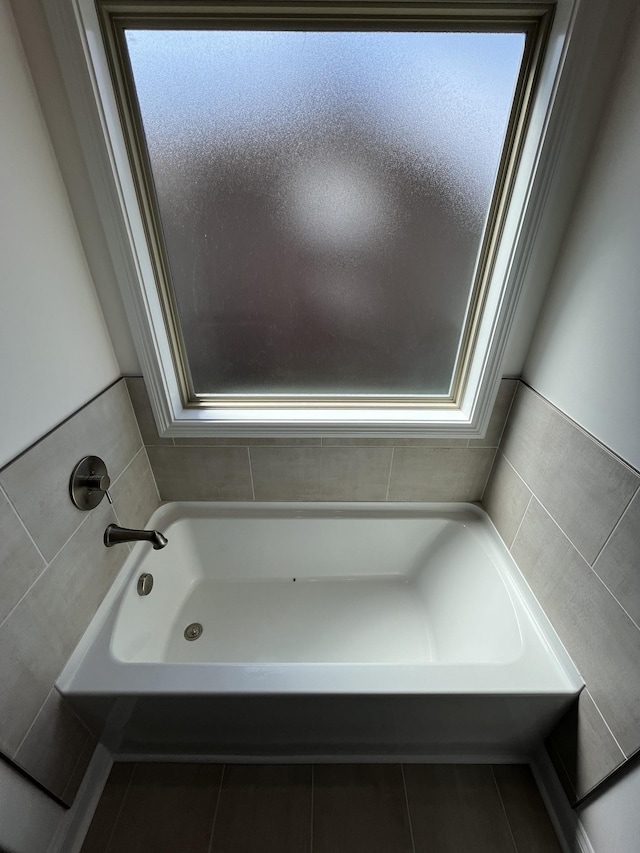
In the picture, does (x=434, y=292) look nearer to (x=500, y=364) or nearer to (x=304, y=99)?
(x=500, y=364)

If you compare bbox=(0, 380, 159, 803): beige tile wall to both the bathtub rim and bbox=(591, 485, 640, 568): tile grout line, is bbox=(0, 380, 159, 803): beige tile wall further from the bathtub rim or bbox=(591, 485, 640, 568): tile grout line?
bbox=(591, 485, 640, 568): tile grout line

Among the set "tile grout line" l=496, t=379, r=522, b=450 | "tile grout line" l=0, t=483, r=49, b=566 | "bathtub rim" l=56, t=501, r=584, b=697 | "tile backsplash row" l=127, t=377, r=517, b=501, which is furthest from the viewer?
"tile backsplash row" l=127, t=377, r=517, b=501

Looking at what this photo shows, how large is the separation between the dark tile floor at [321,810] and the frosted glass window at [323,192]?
4.08 feet

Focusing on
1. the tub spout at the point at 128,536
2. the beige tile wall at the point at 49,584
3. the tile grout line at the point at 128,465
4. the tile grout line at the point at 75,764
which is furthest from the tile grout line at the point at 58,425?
the tile grout line at the point at 75,764

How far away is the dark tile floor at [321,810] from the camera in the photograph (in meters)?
1.01

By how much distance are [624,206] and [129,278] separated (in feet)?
4.16

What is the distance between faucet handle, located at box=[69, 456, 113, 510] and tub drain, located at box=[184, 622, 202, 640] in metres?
0.68

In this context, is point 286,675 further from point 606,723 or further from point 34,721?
point 606,723

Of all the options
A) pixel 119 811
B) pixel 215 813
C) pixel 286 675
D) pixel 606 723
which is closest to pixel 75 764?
pixel 119 811

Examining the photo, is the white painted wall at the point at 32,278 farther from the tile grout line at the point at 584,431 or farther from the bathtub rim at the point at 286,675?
the tile grout line at the point at 584,431

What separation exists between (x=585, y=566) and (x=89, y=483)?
1340 millimetres

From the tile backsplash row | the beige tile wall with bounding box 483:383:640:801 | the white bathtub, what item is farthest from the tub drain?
the beige tile wall with bounding box 483:383:640:801

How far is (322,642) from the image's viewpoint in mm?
1392

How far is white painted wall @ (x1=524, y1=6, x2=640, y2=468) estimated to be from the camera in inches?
31.0
